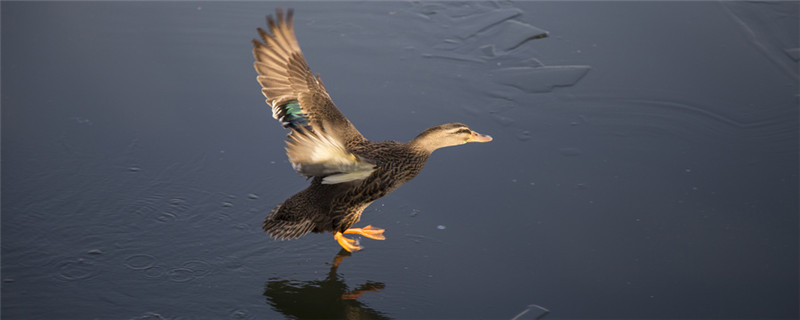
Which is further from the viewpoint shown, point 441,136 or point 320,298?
point 441,136

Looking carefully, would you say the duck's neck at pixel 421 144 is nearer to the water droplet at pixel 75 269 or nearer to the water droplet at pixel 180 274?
the water droplet at pixel 180 274

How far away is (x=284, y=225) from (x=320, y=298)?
0.43 m

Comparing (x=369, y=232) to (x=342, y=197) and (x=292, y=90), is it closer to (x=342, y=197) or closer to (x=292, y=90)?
(x=342, y=197)

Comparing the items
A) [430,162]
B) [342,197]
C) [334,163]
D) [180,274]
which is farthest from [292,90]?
[180,274]

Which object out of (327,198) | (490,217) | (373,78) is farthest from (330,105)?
(373,78)

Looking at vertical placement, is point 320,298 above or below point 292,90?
below

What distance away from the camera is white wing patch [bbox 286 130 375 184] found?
2883mm

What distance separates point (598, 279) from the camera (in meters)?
3.13

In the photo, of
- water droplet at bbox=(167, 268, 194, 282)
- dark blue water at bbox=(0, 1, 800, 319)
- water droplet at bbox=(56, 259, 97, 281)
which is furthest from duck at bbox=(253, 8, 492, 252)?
water droplet at bbox=(56, 259, 97, 281)

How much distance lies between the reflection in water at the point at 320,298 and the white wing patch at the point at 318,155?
486 millimetres

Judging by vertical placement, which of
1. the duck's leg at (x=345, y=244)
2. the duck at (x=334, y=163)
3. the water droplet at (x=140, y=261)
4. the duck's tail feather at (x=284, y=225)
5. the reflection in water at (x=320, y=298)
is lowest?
the reflection in water at (x=320, y=298)

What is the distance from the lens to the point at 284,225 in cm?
330

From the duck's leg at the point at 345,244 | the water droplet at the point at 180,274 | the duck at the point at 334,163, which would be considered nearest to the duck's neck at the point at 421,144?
the duck at the point at 334,163

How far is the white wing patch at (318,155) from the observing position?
2883mm
